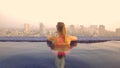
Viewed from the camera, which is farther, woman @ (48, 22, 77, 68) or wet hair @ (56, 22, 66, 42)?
woman @ (48, 22, 77, 68)

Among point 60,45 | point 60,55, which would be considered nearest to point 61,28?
point 60,45

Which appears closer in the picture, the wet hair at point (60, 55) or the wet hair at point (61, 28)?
the wet hair at point (61, 28)

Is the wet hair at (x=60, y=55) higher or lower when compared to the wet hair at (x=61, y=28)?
lower

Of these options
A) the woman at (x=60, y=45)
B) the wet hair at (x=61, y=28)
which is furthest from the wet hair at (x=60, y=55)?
the wet hair at (x=61, y=28)

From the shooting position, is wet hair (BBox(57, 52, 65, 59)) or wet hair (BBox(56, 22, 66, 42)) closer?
wet hair (BBox(56, 22, 66, 42))

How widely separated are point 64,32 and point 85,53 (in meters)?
4.89

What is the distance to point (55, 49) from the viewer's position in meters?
6.43

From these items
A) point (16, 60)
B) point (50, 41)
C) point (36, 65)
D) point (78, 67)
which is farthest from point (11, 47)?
point (50, 41)

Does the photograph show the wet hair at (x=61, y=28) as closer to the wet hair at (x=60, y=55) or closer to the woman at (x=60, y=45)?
the woman at (x=60, y=45)

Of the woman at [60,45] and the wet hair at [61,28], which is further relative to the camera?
the woman at [60,45]

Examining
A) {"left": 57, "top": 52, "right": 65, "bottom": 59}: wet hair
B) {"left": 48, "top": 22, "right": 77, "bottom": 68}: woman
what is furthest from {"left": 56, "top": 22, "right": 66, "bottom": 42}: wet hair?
{"left": 57, "top": 52, "right": 65, "bottom": 59}: wet hair

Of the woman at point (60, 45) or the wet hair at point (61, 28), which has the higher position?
the wet hair at point (61, 28)

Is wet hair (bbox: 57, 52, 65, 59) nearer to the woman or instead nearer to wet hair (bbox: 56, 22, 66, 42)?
A: the woman

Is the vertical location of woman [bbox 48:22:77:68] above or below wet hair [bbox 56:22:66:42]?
below
